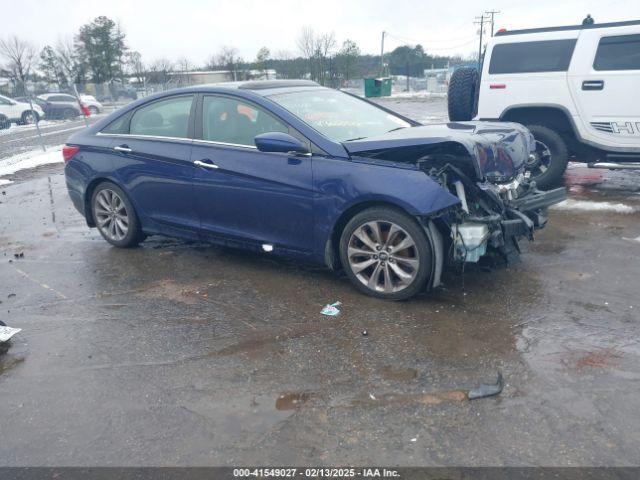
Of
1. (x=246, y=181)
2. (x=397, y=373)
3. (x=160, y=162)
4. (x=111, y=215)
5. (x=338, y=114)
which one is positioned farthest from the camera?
(x=111, y=215)

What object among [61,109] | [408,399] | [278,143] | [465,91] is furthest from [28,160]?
[61,109]

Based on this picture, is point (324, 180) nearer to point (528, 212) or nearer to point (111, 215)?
point (528, 212)

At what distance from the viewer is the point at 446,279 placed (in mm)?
4887

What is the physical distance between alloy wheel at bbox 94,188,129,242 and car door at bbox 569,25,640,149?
6004 millimetres

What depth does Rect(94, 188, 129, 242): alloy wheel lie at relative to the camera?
5.97 metres

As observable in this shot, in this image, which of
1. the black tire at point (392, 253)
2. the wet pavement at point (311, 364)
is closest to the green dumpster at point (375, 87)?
the wet pavement at point (311, 364)

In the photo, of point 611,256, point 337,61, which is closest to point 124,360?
point 611,256

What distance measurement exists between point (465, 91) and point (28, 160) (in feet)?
34.0

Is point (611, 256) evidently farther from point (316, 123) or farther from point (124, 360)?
point (124, 360)

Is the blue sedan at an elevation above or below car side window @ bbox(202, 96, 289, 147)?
below

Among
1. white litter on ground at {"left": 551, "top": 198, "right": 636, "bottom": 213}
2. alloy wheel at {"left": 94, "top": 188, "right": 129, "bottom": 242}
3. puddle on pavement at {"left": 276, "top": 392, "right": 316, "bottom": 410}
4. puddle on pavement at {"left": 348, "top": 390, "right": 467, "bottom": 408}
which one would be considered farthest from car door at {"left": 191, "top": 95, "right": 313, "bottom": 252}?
white litter on ground at {"left": 551, "top": 198, "right": 636, "bottom": 213}

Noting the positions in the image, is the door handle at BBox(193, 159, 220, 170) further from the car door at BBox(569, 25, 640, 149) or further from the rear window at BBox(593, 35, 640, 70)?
the rear window at BBox(593, 35, 640, 70)

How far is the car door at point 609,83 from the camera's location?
24.1 feet

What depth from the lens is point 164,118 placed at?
5559mm
